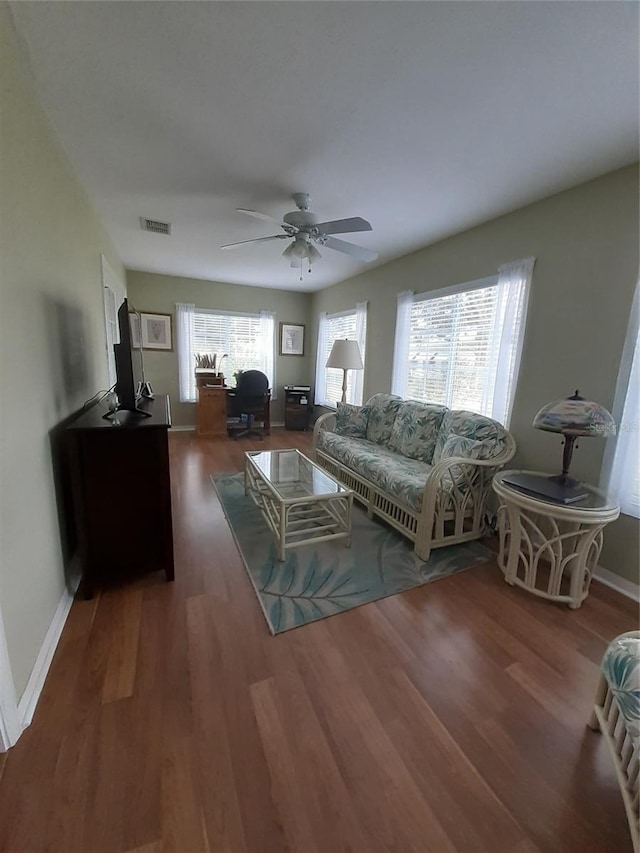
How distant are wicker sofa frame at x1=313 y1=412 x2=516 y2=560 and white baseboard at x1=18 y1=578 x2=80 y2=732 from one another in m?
1.96

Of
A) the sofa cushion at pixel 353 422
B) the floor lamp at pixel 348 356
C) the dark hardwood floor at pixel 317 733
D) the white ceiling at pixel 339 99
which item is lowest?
the dark hardwood floor at pixel 317 733

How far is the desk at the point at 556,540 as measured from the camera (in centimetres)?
175

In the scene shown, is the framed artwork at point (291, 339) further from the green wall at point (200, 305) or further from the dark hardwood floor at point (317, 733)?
the dark hardwood floor at point (317, 733)

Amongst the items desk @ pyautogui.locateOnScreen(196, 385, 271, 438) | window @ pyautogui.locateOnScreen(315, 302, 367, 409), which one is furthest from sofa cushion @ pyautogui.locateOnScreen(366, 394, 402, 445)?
desk @ pyautogui.locateOnScreen(196, 385, 271, 438)

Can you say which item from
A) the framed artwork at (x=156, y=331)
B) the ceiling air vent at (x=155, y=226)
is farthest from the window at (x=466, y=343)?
the framed artwork at (x=156, y=331)

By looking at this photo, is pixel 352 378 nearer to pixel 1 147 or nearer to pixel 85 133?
pixel 85 133

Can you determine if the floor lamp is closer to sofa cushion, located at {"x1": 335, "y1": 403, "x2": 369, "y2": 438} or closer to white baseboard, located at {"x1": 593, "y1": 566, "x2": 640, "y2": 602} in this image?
sofa cushion, located at {"x1": 335, "y1": 403, "x2": 369, "y2": 438}

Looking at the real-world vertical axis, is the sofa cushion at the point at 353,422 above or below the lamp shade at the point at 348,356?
below

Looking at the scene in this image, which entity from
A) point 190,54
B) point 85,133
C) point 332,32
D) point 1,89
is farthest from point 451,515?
point 85,133

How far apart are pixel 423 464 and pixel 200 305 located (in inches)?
166

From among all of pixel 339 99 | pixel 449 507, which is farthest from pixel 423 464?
pixel 339 99

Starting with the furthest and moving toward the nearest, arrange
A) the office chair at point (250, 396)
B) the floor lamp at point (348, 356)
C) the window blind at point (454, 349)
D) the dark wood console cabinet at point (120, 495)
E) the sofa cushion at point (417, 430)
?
the office chair at point (250, 396) < the floor lamp at point (348, 356) < the sofa cushion at point (417, 430) < the window blind at point (454, 349) < the dark wood console cabinet at point (120, 495)

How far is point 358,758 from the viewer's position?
43.1 inches

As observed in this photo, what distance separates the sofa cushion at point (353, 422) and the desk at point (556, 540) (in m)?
1.68
